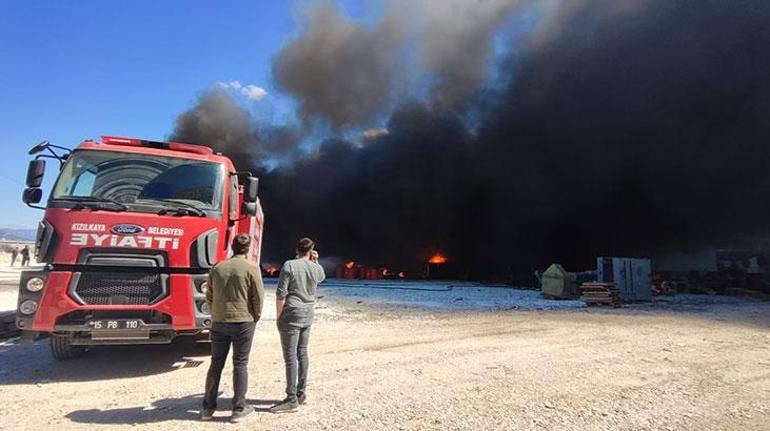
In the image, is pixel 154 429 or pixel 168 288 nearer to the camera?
pixel 154 429

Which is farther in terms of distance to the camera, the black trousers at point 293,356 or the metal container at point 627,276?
the metal container at point 627,276

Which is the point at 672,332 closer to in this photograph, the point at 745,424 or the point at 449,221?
the point at 745,424

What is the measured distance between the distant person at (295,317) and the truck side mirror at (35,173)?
3.45 m

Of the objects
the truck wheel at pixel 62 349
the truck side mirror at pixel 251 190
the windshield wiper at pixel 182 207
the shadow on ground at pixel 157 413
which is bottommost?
the shadow on ground at pixel 157 413

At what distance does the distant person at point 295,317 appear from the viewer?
147 inches

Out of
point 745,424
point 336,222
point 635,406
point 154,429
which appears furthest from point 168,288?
point 336,222

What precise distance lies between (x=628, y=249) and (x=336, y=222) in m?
18.3

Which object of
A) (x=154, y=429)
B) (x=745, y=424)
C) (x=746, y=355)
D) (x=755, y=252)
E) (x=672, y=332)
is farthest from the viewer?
(x=755, y=252)

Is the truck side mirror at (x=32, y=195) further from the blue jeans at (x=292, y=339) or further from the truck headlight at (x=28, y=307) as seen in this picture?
the blue jeans at (x=292, y=339)

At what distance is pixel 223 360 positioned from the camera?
355cm

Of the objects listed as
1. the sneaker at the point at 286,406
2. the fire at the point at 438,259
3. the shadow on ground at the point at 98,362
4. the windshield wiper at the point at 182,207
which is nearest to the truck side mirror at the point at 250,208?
the windshield wiper at the point at 182,207

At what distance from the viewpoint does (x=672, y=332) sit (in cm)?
848

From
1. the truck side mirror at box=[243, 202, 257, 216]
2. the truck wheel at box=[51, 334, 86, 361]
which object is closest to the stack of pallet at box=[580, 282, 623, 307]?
the truck side mirror at box=[243, 202, 257, 216]

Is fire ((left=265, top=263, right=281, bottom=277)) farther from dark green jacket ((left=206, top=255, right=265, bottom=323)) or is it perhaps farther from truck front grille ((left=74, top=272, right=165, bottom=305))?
dark green jacket ((left=206, top=255, right=265, bottom=323))
